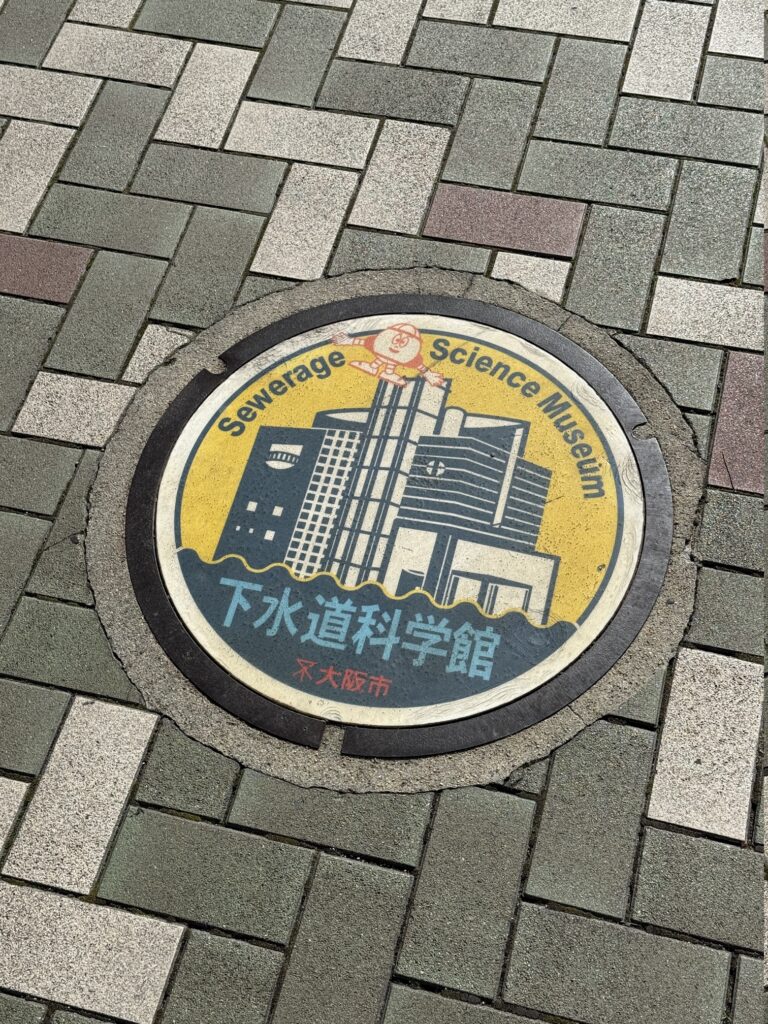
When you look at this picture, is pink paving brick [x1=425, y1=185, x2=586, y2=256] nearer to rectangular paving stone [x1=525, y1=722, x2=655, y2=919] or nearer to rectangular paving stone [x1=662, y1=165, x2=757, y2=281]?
rectangular paving stone [x1=662, y1=165, x2=757, y2=281]

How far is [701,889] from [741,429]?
1.43 meters

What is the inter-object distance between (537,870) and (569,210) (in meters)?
2.33

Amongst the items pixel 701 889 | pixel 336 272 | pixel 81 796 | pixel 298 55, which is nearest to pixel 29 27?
pixel 298 55

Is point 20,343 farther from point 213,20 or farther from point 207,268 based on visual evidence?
point 213,20

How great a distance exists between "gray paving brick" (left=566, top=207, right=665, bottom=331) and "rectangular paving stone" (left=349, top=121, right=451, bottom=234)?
0.63m

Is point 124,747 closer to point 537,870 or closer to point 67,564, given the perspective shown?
point 67,564

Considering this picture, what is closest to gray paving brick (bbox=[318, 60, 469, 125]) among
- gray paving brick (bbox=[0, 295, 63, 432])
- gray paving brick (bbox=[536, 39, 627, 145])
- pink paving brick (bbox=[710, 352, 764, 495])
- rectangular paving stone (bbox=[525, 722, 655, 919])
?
gray paving brick (bbox=[536, 39, 627, 145])

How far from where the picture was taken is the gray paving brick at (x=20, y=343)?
345 cm

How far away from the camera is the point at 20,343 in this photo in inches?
140

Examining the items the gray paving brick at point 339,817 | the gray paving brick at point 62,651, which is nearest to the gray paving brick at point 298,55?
the gray paving brick at point 62,651

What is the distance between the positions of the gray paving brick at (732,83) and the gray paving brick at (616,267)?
27.2 inches

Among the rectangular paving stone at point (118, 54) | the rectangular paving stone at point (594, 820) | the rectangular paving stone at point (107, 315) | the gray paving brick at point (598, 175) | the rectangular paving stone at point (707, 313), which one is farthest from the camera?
the rectangular paving stone at point (118, 54)

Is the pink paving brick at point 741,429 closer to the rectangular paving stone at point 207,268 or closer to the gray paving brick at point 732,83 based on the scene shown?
the gray paving brick at point 732,83

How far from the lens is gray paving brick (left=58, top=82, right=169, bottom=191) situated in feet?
12.9
